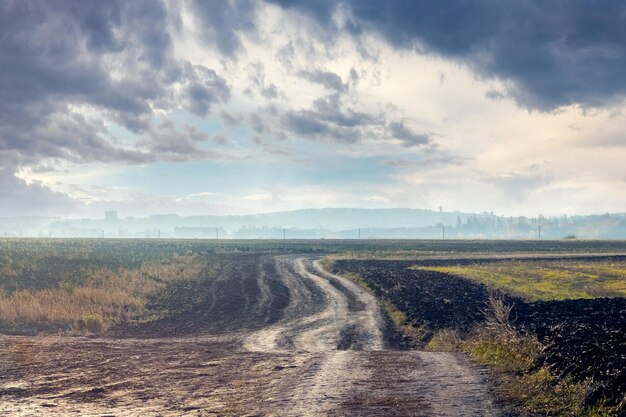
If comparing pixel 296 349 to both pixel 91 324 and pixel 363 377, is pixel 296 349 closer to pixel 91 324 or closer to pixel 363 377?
pixel 363 377

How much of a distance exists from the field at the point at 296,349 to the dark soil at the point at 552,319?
0.21ft

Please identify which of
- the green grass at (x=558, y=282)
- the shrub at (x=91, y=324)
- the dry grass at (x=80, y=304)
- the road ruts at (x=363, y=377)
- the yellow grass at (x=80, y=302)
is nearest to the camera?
the road ruts at (x=363, y=377)

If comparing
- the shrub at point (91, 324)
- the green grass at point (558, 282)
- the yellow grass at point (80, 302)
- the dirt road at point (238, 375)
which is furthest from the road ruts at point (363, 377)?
the green grass at point (558, 282)

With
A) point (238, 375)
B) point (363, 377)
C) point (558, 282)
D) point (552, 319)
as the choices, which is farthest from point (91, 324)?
point (558, 282)

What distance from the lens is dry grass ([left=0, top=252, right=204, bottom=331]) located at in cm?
2795

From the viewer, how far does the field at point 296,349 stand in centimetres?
1252

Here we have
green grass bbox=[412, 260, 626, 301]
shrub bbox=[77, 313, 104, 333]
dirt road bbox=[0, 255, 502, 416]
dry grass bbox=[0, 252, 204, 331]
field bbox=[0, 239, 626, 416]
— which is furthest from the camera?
green grass bbox=[412, 260, 626, 301]

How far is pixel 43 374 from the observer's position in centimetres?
1574

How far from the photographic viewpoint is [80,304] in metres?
32.5

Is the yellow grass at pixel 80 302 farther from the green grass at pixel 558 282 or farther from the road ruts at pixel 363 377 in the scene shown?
the green grass at pixel 558 282

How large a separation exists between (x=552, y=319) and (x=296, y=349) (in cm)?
1111

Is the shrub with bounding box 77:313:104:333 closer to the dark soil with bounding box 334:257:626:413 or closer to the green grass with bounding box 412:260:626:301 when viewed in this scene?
the dark soil with bounding box 334:257:626:413

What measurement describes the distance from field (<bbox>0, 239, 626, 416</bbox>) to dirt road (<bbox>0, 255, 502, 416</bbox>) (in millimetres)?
61

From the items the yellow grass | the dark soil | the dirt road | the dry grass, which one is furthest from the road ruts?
the yellow grass
